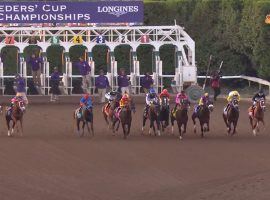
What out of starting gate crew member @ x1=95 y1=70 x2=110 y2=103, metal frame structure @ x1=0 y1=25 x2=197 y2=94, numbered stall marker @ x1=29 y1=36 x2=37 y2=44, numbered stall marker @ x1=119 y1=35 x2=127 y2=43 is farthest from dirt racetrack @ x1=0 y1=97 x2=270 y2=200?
numbered stall marker @ x1=29 y1=36 x2=37 y2=44

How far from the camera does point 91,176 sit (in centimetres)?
1744

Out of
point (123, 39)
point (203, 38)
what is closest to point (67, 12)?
point (123, 39)

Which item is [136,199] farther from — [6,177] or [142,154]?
[142,154]

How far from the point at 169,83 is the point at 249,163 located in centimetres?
2174

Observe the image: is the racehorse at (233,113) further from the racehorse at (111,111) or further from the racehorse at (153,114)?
the racehorse at (111,111)

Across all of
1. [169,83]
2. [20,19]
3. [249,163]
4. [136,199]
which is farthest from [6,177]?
[169,83]

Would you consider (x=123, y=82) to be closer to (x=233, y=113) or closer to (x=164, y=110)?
(x=164, y=110)

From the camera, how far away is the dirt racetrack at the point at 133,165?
1565 centimetres

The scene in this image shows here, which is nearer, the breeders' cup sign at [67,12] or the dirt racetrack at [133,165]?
the dirt racetrack at [133,165]

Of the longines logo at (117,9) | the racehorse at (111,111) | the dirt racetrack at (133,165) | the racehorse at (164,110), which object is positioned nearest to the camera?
the dirt racetrack at (133,165)

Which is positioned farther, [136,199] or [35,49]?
[35,49]

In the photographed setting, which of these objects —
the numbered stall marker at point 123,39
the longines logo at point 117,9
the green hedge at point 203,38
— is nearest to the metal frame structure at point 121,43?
the numbered stall marker at point 123,39

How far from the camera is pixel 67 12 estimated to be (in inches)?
1438

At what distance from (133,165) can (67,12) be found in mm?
18358
